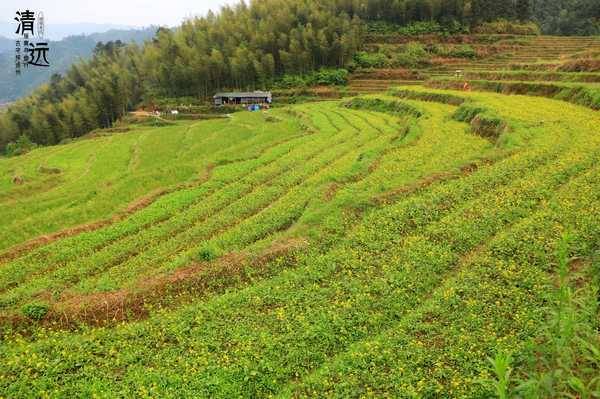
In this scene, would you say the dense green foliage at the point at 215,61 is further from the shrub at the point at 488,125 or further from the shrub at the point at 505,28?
the shrub at the point at 488,125

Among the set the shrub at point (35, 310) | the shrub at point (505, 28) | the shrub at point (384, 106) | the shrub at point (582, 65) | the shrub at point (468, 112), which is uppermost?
the shrub at point (505, 28)

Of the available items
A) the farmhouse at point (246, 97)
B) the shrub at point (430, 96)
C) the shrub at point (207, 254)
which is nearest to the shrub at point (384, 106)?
the shrub at point (430, 96)

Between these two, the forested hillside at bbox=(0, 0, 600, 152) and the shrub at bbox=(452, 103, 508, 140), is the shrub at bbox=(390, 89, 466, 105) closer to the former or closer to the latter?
the shrub at bbox=(452, 103, 508, 140)

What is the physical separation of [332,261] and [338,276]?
1033mm

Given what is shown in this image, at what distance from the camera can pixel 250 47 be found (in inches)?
3910

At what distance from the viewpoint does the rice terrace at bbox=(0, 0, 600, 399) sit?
Answer: 36.2ft

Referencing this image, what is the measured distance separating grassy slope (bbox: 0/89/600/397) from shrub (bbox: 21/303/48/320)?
15.8 inches

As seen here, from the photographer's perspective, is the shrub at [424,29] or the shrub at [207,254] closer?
the shrub at [207,254]

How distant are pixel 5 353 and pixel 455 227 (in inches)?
617

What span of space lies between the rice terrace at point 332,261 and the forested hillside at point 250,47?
1922 inches

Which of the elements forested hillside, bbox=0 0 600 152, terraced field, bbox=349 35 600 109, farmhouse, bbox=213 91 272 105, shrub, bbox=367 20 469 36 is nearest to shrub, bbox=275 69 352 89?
terraced field, bbox=349 35 600 109

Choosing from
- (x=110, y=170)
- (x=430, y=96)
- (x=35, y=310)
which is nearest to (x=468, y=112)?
(x=430, y=96)

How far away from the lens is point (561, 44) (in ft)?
272

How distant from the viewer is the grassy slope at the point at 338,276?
37.1 ft
